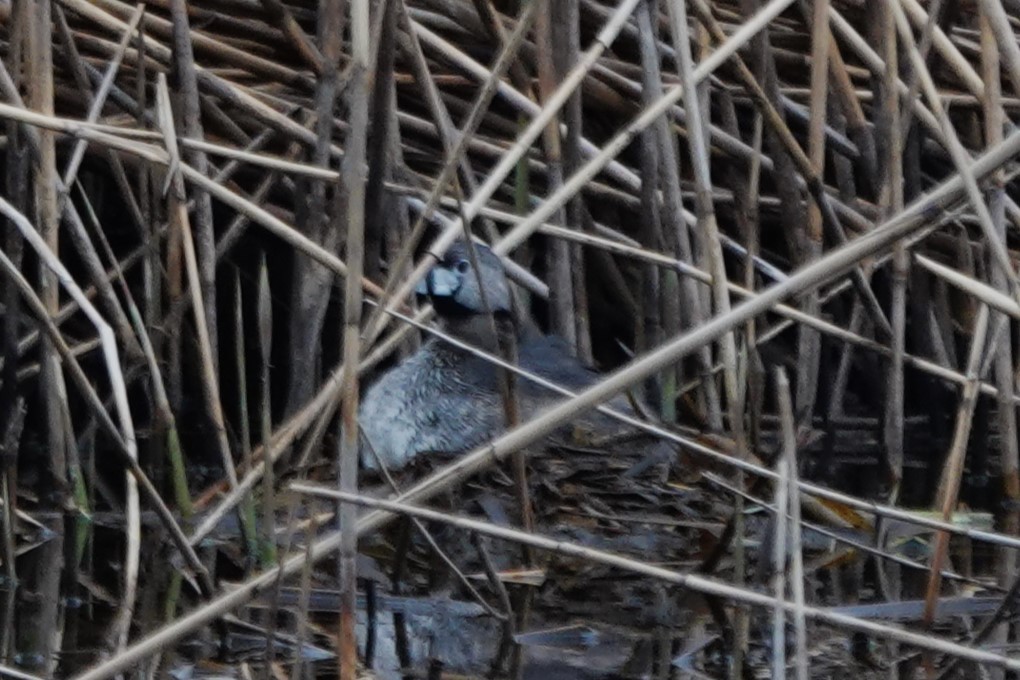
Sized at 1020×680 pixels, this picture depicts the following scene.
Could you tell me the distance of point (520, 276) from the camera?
4.34m

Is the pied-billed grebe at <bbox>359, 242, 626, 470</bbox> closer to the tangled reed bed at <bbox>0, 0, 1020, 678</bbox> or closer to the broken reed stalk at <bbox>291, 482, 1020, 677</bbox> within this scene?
the tangled reed bed at <bbox>0, 0, 1020, 678</bbox>

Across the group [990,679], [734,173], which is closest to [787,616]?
[990,679]

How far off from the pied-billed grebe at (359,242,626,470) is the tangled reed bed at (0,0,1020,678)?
0.42 ft

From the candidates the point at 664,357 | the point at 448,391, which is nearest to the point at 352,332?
the point at 664,357

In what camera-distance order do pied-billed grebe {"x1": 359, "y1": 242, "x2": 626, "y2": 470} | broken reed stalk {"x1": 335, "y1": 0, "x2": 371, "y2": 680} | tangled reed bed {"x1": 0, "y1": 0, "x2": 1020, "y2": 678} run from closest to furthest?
1. broken reed stalk {"x1": 335, "y1": 0, "x2": 371, "y2": 680}
2. tangled reed bed {"x1": 0, "y1": 0, "x2": 1020, "y2": 678}
3. pied-billed grebe {"x1": 359, "y1": 242, "x2": 626, "y2": 470}

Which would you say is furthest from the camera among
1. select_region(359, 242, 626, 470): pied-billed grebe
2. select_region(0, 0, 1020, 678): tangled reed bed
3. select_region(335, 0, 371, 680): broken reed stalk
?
select_region(359, 242, 626, 470): pied-billed grebe

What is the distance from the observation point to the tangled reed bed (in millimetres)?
2824

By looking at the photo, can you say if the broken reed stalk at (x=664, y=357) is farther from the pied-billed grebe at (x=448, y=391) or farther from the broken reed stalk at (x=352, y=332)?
the pied-billed grebe at (x=448, y=391)

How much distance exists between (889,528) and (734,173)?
113 cm

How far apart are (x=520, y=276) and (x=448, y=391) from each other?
0.36 metres

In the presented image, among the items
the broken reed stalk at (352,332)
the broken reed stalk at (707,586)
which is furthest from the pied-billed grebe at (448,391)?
the broken reed stalk at (352,332)

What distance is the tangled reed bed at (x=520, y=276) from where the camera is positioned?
282cm

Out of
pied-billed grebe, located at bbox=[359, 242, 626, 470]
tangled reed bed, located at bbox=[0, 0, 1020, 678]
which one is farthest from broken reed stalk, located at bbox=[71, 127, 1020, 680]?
pied-billed grebe, located at bbox=[359, 242, 626, 470]

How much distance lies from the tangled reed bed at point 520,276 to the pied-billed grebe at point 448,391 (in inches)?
5.1
